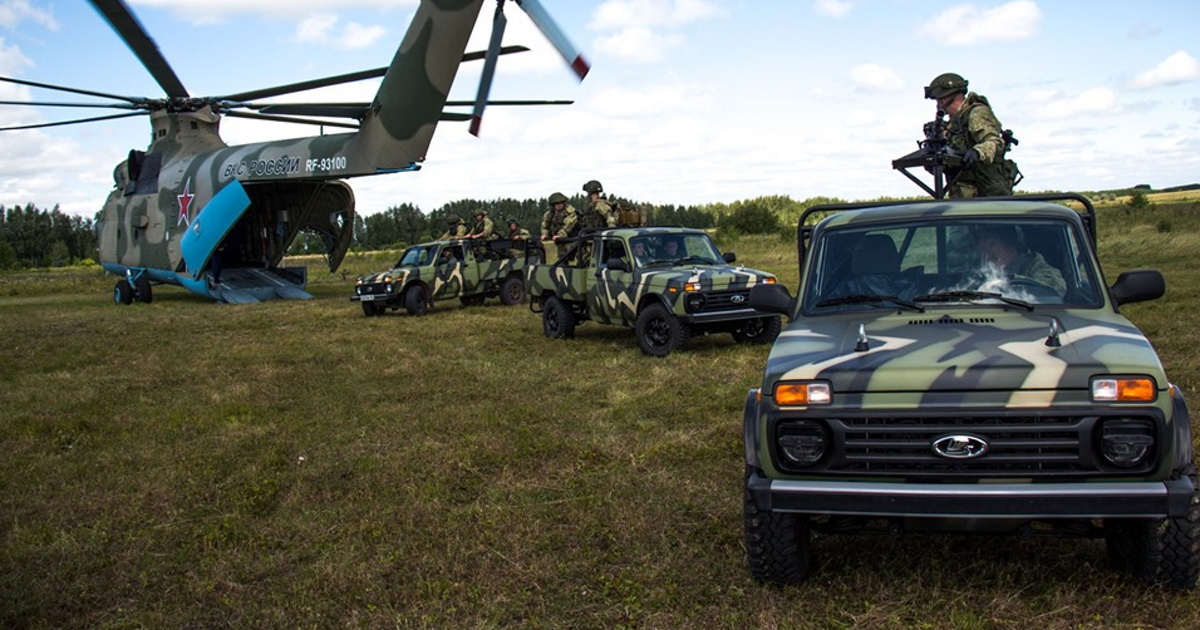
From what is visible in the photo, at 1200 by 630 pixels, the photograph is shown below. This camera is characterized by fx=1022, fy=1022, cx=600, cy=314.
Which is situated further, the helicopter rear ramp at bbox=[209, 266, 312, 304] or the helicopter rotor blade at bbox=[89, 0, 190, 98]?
the helicopter rear ramp at bbox=[209, 266, 312, 304]

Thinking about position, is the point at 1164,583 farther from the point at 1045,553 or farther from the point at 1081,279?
the point at 1081,279

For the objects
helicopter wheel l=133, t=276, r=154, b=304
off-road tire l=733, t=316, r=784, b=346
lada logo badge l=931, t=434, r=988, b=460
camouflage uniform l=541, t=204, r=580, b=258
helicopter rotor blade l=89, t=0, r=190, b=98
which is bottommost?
off-road tire l=733, t=316, r=784, b=346

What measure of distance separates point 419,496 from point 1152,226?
103 feet

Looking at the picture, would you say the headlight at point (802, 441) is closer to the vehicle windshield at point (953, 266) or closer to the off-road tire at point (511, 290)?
the vehicle windshield at point (953, 266)

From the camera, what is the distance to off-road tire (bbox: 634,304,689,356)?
11969 millimetres

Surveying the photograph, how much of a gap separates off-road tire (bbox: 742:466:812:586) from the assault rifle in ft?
13.2

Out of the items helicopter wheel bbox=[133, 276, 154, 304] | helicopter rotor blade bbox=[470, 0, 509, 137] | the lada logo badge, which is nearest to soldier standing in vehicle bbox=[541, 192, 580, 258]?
helicopter rotor blade bbox=[470, 0, 509, 137]

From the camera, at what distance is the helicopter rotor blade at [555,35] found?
14734 millimetres

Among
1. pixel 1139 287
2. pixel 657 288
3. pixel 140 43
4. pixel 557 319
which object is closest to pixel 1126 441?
pixel 1139 287

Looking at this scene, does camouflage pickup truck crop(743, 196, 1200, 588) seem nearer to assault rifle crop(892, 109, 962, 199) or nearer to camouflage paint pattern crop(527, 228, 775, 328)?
assault rifle crop(892, 109, 962, 199)

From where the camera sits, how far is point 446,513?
603 cm

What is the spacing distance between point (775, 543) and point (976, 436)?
37.9 inches

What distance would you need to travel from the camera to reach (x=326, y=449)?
792 cm

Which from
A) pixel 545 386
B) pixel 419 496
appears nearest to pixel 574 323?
pixel 545 386
